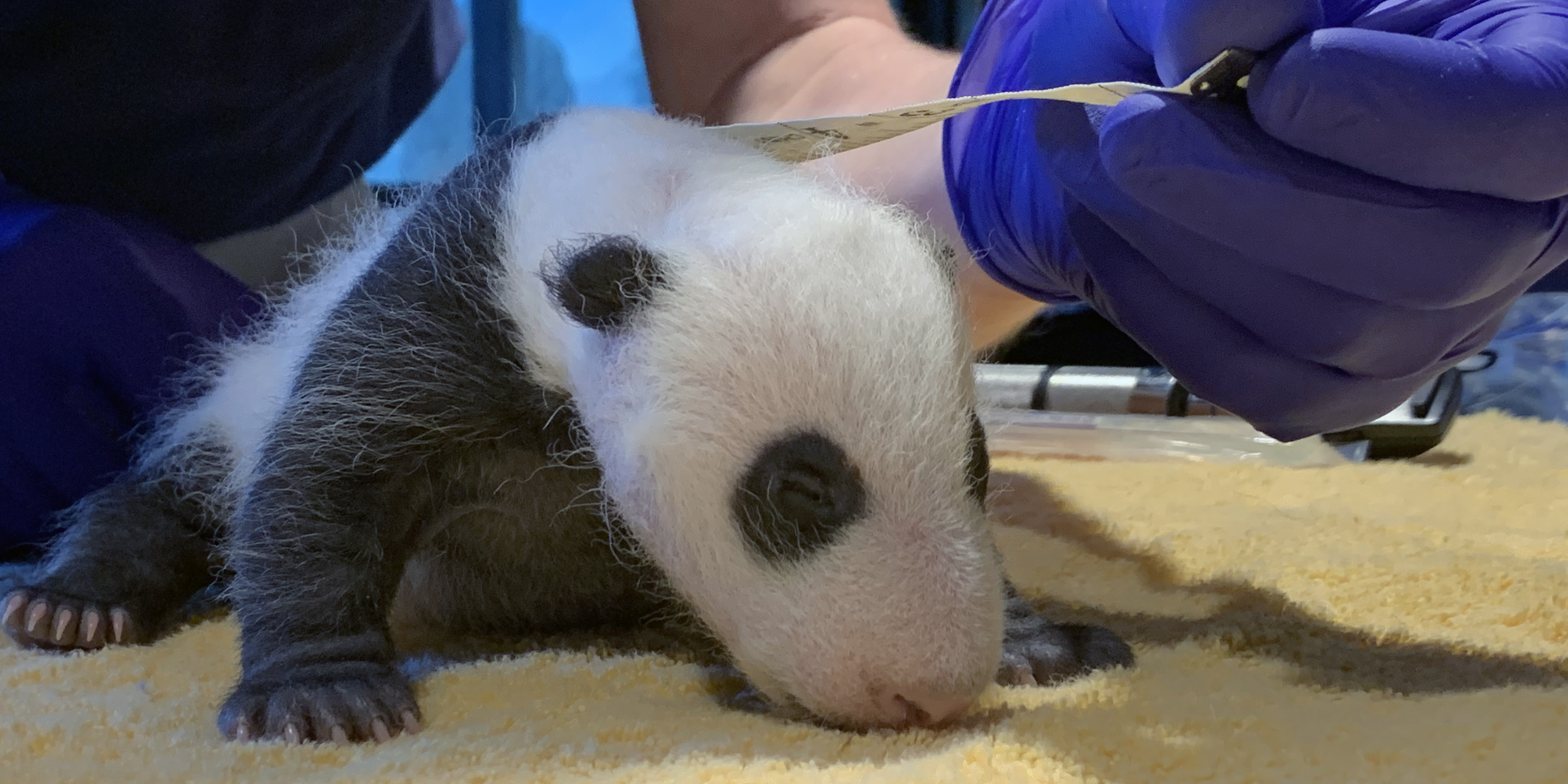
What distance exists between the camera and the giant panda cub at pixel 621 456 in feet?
2.87

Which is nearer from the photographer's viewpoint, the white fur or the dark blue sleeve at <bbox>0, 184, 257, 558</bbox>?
the white fur

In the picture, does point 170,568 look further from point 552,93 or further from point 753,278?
point 552,93

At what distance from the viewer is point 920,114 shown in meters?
0.95

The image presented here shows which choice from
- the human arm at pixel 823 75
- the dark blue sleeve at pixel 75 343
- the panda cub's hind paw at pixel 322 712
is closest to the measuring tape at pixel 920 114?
the human arm at pixel 823 75

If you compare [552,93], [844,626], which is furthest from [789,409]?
[552,93]

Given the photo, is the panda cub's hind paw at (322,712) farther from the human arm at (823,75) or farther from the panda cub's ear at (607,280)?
the human arm at (823,75)

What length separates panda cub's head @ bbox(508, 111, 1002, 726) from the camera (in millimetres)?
857

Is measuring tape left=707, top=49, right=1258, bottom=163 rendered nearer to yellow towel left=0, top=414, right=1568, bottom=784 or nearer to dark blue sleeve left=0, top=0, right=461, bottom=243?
yellow towel left=0, top=414, right=1568, bottom=784

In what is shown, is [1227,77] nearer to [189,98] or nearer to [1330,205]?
[1330,205]

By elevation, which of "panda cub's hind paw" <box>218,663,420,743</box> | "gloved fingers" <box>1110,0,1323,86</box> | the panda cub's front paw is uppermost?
"gloved fingers" <box>1110,0,1323,86</box>

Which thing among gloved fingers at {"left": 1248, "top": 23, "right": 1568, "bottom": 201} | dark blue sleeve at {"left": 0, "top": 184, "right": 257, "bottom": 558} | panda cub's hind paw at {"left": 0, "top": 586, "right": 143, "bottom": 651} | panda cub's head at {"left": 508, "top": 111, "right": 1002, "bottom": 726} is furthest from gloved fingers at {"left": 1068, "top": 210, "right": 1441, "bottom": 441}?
dark blue sleeve at {"left": 0, "top": 184, "right": 257, "bottom": 558}

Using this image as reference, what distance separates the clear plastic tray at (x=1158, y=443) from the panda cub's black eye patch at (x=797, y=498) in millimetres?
1425

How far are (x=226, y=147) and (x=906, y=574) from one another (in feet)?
4.14

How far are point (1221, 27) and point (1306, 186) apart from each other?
13cm
